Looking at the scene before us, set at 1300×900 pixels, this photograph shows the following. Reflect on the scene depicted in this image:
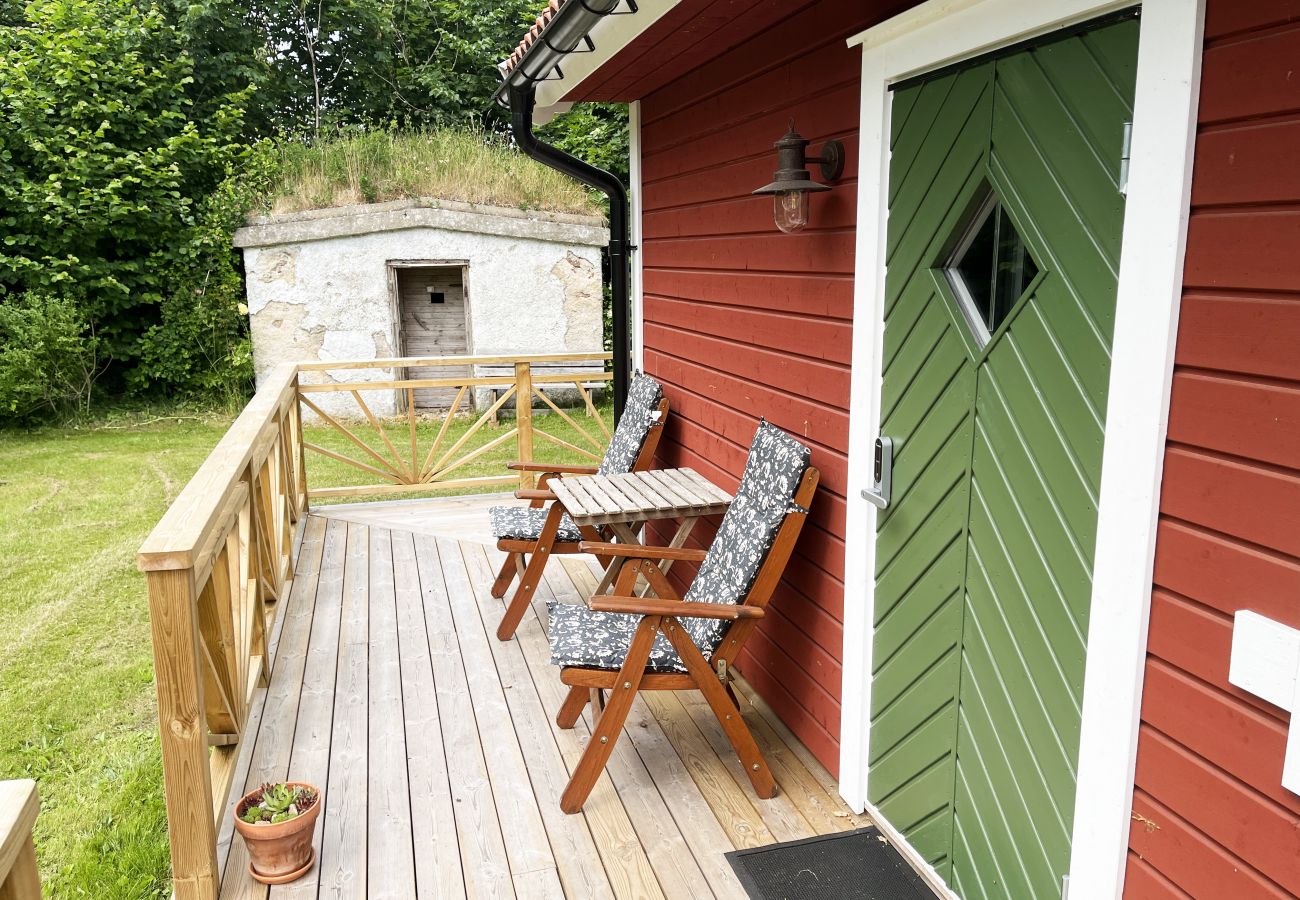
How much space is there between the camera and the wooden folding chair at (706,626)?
2762 millimetres

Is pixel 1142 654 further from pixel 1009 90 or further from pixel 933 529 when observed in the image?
pixel 1009 90

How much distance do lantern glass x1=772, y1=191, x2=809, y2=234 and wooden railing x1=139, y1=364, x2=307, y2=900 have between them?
1.78 meters

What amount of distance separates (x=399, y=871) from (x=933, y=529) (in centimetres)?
163

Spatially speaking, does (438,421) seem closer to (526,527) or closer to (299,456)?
(299,456)

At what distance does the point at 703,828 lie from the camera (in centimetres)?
274

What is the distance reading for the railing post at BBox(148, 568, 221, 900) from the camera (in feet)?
7.47

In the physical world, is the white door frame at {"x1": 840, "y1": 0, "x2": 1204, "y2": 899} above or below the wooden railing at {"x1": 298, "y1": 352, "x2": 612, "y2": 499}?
above

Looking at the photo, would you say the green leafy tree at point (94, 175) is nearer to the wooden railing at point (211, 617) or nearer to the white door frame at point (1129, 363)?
the wooden railing at point (211, 617)

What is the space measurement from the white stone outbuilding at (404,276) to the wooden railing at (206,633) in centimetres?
569

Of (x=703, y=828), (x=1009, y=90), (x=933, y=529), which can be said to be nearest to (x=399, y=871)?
(x=703, y=828)

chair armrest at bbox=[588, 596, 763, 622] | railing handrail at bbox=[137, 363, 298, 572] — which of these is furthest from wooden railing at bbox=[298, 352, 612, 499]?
chair armrest at bbox=[588, 596, 763, 622]

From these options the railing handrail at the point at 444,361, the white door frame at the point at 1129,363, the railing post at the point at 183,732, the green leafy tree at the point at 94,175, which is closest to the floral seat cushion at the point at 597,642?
the railing post at the point at 183,732

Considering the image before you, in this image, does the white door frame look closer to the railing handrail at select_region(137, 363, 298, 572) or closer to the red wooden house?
the red wooden house

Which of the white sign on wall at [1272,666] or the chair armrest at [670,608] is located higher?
the white sign on wall at [1272,666]
